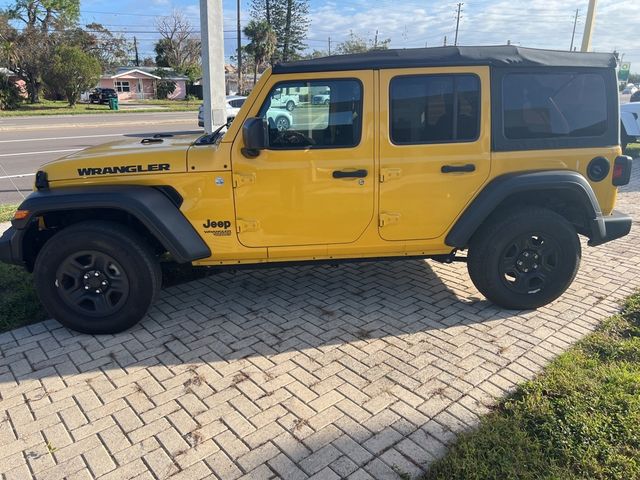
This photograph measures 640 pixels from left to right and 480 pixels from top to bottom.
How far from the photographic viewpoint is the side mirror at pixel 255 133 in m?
3.51

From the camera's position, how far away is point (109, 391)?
10.5ft

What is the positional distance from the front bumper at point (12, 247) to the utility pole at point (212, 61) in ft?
13.1

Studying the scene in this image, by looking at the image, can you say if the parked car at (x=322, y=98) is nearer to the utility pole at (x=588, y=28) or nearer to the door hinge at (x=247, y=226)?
the door hinge at (x=247, y=226)

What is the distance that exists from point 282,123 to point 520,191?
6.35 feet

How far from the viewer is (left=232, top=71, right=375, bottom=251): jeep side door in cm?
375

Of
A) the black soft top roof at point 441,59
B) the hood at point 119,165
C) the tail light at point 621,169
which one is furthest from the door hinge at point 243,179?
the tail light at point 621,169

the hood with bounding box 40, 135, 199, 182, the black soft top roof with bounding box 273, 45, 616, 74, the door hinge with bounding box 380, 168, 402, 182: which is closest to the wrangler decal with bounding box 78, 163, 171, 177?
the hood with bounding box 40, 135, 199, 182

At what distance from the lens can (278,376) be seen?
132 inches

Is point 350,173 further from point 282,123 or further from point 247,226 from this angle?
point 247,226

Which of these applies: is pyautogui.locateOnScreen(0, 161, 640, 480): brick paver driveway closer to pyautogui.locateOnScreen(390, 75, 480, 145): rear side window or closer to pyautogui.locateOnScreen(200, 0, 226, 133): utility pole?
pyautogui.locateOnScreen(390, 75, 480, 145): rear side window

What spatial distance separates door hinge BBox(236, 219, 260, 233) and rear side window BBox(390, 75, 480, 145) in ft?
4.12

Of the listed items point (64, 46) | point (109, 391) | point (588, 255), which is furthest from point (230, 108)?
point (64, 46)

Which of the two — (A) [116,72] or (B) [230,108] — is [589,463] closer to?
(B) [230,108]

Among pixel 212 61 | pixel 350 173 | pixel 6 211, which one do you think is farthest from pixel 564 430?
pixel 6 211
